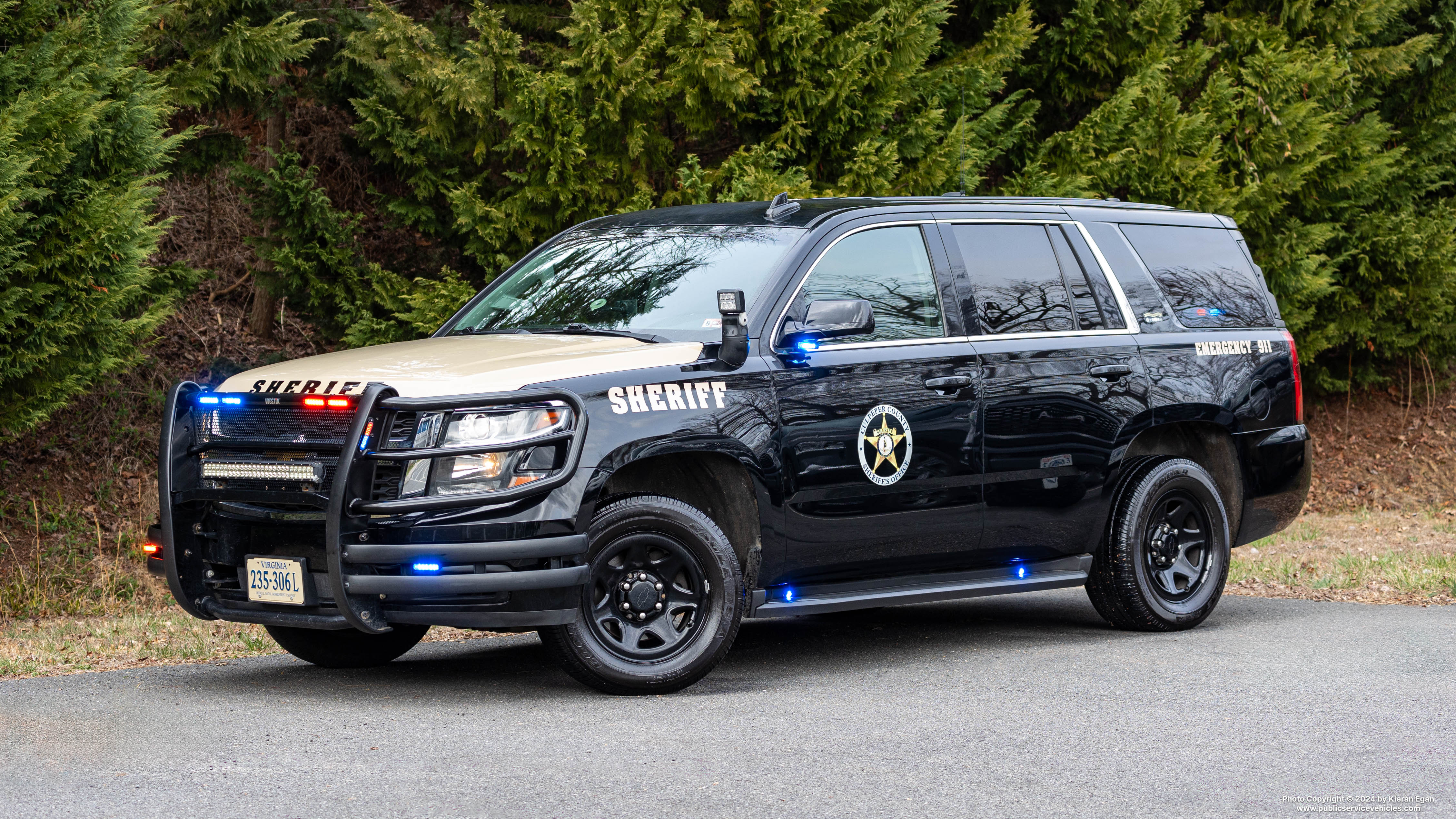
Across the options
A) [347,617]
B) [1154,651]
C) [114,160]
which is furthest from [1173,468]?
[114,160]

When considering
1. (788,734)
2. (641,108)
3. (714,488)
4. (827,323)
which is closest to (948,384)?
(827,323)

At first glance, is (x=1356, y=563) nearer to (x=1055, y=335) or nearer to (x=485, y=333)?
(x=1055, y=335)

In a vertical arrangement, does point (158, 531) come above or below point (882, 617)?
above

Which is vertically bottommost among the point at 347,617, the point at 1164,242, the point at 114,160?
the point at 347,617

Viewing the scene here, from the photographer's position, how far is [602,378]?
633 cm

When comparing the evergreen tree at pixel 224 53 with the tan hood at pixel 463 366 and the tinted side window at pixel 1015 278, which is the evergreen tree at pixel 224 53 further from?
the tinted side window at pixel 1015 278

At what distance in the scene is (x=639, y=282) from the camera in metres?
7.36

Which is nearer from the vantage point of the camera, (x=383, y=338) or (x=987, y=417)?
(x=987, y=417)

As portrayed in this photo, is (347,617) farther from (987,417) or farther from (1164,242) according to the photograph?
(1164,242)

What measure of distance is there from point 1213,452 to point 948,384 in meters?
2.23

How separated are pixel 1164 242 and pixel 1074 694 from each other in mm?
3117

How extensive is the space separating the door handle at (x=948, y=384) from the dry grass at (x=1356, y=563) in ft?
11.8

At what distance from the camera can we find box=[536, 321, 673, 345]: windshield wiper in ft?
22.5

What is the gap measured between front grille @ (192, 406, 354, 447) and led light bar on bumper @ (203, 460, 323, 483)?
0.08 m
